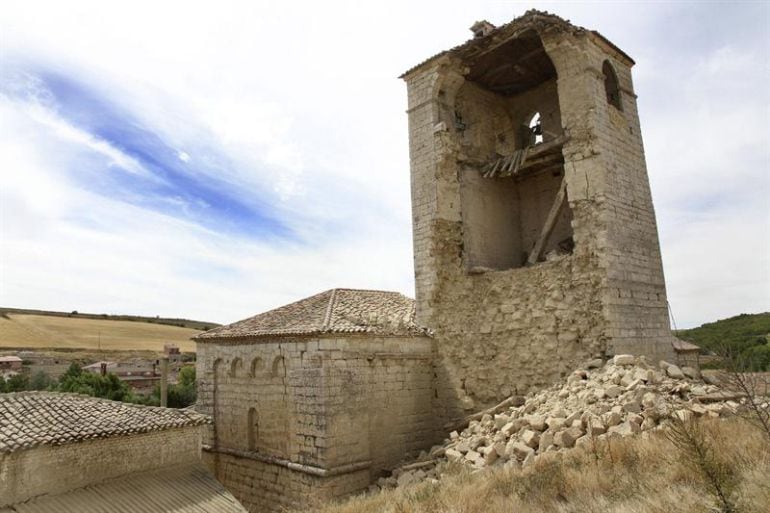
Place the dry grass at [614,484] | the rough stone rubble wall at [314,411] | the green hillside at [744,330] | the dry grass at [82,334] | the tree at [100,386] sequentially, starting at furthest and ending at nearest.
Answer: the dry grass at [82,334], the tree at [100,386], the green hillside at [744,330], the rough stone rubble wall at [314,411], the dry grass at [614,484]

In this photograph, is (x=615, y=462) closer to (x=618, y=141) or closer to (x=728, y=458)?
(x=728, y=458)

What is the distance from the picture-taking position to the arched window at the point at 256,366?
1224 cm

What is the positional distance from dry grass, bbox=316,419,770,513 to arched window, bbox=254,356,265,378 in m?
5.39

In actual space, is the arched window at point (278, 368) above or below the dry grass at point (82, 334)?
below

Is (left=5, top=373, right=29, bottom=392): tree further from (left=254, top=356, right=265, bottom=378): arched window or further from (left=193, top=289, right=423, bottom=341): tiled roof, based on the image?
(left=254, top=356, right=265, bottom=378): arched window

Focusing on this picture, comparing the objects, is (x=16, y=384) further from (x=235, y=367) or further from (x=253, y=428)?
(x=253, y=428)

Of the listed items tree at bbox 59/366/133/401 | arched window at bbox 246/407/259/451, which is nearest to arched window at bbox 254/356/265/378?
arched window at bbox 246/407/259/451

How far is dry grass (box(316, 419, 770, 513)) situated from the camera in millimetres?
4547

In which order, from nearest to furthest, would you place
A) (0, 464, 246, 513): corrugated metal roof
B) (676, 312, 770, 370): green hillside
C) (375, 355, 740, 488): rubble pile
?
(375, 355, 740, 488): rubble pile
(0, 464, 246, 513): corrugated metal roof
(676, 312, 770, 370): green hillside

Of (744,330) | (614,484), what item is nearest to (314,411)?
(614,484)

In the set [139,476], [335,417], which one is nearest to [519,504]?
[335,417]

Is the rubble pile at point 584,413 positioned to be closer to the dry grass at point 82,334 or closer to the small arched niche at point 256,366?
the small arched niche at point 256,366

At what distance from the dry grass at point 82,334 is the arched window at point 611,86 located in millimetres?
39991

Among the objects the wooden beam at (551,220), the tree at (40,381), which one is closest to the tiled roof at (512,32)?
the wooden beam at (551,220)
